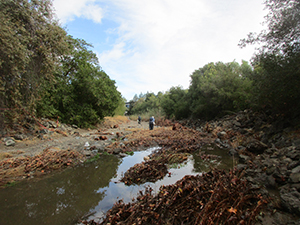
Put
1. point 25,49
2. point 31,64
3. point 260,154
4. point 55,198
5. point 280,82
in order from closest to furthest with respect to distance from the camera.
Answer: point 55,198, point 260,154, point 280,82, point 25,49, point 31,64

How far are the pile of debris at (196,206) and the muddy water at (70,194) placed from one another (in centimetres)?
59

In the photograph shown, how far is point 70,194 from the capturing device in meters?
3.77

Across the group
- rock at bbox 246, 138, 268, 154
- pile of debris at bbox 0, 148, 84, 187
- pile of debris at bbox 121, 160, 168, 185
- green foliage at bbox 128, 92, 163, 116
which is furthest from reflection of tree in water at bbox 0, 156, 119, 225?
green foliage at bbox 128, 92, 163, 116

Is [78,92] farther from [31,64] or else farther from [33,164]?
[33,164]

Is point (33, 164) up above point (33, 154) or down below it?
below

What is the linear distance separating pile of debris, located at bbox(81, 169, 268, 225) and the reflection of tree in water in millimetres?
708

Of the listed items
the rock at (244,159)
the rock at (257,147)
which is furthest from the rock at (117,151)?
the rock at (257,147)

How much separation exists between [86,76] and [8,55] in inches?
305

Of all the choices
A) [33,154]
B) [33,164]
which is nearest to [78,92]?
[33,154]

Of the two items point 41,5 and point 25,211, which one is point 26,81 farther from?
point 25,211

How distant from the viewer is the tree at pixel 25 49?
6.71 metres

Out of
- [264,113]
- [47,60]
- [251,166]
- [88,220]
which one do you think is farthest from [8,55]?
[264,113]

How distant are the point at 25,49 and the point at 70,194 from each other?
23.9 ft

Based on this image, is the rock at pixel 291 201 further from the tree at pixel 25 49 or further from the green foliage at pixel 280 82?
the tree at pixel 25 49
